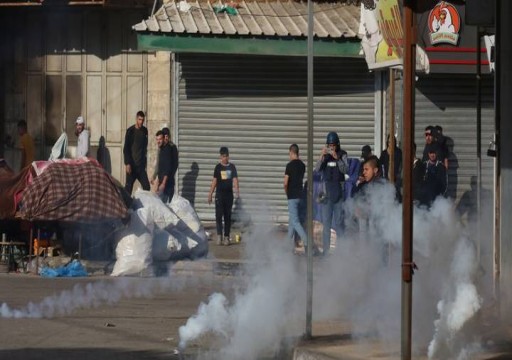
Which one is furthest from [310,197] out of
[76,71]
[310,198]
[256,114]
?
[76,71]

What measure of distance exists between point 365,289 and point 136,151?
31.9 feet

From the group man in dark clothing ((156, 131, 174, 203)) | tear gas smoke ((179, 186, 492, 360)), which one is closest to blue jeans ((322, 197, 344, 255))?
tear gas smoke ((179, 186, 492, 360))

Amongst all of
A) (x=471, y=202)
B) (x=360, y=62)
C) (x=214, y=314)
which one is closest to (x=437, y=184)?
(x=471, y=202)

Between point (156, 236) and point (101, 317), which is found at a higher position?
point (156, 236)

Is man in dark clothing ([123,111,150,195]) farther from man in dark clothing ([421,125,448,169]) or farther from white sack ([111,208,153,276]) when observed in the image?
man in dark clothing ([421,125,448,169])

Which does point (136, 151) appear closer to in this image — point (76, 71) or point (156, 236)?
point (76, 71)

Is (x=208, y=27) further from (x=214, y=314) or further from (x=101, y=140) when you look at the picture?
(x=214, y=314)

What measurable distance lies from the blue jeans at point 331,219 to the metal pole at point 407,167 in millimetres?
4972

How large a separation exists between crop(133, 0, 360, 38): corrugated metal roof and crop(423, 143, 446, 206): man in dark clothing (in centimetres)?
272

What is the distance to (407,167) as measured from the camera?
7762 mm

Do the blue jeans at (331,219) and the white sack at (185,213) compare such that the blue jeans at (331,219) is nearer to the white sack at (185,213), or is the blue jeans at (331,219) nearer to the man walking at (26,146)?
the white sack at (185,213)

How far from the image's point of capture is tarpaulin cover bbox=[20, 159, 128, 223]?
14.5 meters

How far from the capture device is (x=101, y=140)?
21516 millimetres

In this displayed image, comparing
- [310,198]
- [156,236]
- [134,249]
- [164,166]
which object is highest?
[164,166]
